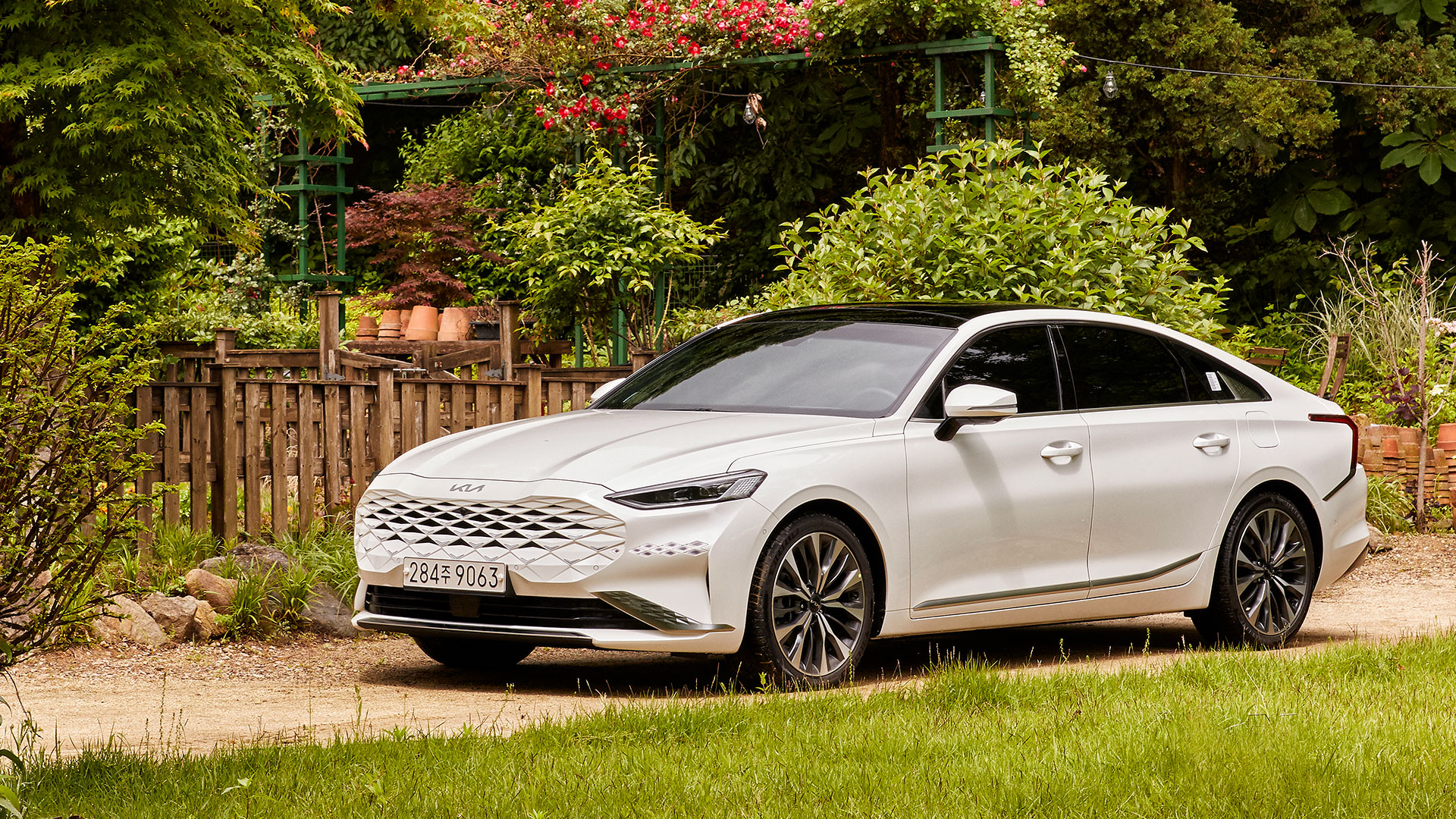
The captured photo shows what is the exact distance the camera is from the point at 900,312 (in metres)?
7.44

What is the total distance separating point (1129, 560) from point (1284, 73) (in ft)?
45.4

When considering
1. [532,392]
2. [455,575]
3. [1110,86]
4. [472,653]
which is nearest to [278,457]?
[532,392]

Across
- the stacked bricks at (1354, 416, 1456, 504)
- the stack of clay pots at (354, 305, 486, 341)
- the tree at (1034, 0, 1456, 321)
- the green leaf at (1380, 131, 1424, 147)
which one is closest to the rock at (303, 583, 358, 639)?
the stacked bricks at (1354, 416, 1456, 504)

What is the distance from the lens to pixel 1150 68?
19344mm

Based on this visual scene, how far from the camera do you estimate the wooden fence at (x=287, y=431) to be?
8.64 m

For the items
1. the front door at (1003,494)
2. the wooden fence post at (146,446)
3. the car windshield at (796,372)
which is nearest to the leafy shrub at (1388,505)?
the front door at (1003,494)

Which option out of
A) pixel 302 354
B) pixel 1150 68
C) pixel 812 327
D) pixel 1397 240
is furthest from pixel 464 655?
pixel 1397 240

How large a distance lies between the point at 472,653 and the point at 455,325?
13650mm

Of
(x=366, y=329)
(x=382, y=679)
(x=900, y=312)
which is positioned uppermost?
(x=900, y=312)

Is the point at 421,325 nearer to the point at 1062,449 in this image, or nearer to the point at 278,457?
the point at 278,457

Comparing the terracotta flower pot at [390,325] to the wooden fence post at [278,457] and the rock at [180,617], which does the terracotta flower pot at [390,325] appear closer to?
the wooden fence post at [278,457]

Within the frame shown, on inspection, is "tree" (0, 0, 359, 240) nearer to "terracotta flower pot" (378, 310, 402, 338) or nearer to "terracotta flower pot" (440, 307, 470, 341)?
"terracotta flower pot" (440, 307, 470, 341)

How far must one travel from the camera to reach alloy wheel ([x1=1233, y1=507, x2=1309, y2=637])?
304 inches

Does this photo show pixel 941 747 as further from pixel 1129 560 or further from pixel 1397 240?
pixel 1397 240
